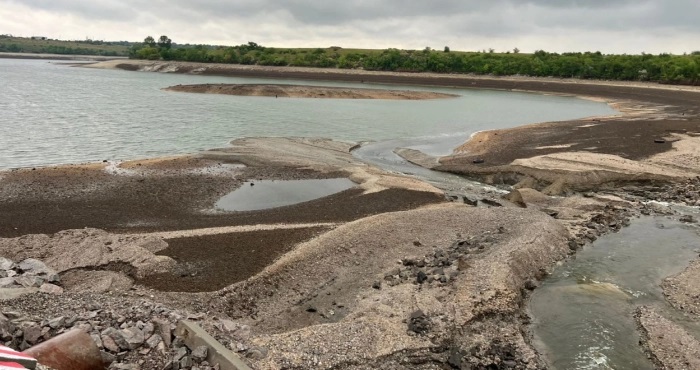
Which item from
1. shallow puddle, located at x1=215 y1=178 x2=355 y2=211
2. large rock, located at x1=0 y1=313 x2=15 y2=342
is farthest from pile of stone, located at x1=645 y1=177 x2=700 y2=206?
large rock, located at x1=0 y1=313 x2=15 y2=342

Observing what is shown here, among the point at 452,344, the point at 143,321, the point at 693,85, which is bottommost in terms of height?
the point at 452,344

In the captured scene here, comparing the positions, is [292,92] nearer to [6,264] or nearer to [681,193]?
[681,193]

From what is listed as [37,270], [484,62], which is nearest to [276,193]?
[37,270]

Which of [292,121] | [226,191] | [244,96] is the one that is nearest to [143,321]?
[226,191]

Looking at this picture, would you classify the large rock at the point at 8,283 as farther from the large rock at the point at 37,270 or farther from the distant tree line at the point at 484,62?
the distant tree line at the point at 484,62

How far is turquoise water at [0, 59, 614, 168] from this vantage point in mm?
36156

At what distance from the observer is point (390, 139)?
150 ft

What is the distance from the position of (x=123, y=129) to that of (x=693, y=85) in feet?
335

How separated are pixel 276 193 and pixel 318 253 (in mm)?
9619

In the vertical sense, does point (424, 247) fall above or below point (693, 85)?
below

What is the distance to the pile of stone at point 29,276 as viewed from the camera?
12469 millimetres

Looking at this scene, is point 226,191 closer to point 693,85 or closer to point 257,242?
point 257,242

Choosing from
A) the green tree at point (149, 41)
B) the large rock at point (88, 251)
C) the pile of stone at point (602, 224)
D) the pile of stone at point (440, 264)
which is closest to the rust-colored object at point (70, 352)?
the large rock at point (88, 251)

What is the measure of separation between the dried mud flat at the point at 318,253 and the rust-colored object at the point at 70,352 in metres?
0.40
